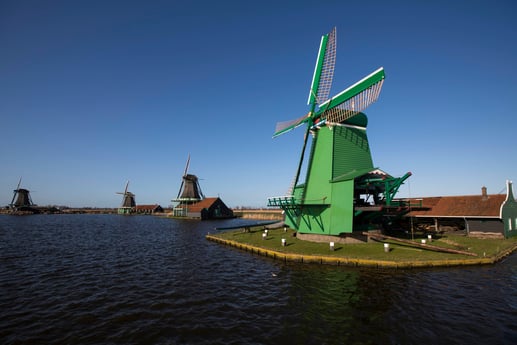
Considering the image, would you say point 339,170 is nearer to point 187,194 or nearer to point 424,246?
point 424,246

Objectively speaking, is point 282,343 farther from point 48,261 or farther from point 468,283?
point 48,261

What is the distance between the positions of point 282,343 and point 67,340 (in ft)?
25.4

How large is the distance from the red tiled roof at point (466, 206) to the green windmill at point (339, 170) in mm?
6796

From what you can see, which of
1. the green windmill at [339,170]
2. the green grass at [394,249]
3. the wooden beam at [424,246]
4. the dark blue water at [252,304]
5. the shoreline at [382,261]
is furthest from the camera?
the green windmill at [339,170]

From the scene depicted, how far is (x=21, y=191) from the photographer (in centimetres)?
11050

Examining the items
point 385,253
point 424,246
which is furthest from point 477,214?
point 385,253

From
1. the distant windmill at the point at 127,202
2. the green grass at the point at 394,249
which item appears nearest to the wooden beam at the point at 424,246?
the green grass at the point at 394,249

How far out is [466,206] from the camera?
95.0 feet

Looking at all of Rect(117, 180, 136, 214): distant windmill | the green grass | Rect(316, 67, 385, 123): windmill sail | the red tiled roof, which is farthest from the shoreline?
Rect(117, 180, 136, 214): distant windmill

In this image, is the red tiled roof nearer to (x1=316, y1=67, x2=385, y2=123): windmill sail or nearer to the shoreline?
the shoreline

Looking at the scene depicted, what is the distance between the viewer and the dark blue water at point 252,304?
9453mm

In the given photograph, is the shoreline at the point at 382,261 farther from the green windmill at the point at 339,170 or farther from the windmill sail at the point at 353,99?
the windmill sail at the point at 353,99

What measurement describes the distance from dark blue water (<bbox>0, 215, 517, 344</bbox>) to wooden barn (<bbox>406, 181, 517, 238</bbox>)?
28.7 ft

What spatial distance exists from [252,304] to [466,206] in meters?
29.1
